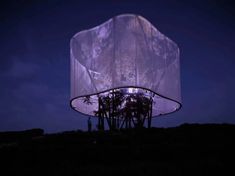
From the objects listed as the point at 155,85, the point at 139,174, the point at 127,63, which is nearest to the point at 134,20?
the point at 127,63

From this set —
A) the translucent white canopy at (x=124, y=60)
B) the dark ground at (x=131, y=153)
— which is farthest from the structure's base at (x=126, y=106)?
the dark ground at (x=131, y=153)

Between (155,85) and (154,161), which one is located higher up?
(155,85)

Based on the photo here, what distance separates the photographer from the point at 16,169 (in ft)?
13.8

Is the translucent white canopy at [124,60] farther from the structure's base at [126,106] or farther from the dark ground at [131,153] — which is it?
the dark ground at [131,153]

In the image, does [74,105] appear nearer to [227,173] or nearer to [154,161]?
[154,161]

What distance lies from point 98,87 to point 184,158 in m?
4.15

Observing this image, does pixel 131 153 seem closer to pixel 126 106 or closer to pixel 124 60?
pixel 124 60

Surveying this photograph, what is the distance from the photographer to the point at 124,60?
7023 millimetres

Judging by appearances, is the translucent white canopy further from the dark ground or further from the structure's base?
the dark ground

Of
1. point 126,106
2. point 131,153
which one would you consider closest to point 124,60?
point 126,106

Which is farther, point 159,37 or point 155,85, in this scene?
point 159,37

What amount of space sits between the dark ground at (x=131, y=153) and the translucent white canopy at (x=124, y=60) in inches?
80.1

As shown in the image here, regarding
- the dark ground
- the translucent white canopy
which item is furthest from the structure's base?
the dark ground

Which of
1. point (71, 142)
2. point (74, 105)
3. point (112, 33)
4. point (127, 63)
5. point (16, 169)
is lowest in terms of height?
point (16, 169)
